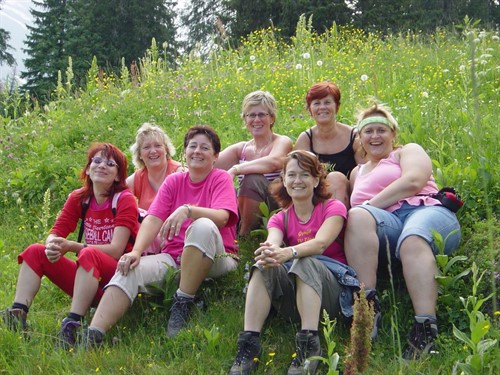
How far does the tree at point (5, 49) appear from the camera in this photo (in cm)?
2725

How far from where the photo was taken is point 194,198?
4.32 m

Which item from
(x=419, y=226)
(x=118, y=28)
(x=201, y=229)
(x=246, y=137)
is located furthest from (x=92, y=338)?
(x=118, y=28)

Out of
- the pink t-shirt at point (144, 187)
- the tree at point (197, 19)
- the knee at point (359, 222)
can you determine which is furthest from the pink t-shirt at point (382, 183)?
the tree at point (197, 19)

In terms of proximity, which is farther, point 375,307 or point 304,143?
point 304,143

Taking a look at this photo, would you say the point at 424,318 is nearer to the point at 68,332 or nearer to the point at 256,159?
the point at 256,159

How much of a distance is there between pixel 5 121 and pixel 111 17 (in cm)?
2160

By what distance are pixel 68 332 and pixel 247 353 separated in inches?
49.8

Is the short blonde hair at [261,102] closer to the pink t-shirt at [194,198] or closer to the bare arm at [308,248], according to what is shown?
the pink t-shirt at [194,198]

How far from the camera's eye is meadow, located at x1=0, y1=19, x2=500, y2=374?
336 cm

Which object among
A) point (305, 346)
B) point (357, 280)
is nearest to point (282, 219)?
point (357, 280)

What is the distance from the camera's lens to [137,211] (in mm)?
4340

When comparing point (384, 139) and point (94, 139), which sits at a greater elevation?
point (94, 139)

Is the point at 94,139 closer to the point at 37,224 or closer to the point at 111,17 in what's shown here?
the point at 37,224

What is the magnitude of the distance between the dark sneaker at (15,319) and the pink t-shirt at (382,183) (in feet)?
7.89
